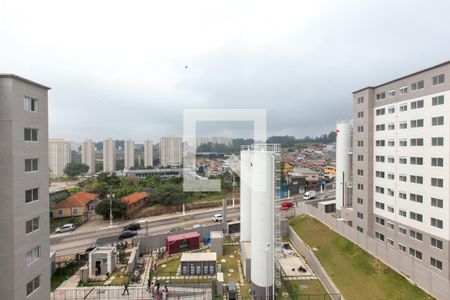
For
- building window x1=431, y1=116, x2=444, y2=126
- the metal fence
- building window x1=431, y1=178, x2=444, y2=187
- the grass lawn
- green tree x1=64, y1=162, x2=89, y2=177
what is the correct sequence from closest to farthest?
the metal fence → the grass lawn → building window x1=431, y1=178, x2=444, y2=187 → building window x1=431, y1=116, x2=444, y2=126 → green tree x1=64, y1=162, x2=89, y2=177

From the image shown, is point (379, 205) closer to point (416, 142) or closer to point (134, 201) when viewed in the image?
point (416, 142)

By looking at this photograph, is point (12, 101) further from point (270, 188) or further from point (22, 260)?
point (270, 188)

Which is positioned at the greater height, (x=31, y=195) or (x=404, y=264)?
(x=31, y=195)

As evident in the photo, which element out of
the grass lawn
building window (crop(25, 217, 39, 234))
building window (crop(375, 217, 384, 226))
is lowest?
the grass lawn

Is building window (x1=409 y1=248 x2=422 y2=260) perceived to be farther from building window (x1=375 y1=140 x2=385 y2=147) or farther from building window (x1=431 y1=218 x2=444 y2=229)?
building window (x1=375 y1=140 x2=385 y2=147)

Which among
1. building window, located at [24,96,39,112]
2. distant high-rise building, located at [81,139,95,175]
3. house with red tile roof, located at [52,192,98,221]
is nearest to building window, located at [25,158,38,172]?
building window, located at [24,96,39,112]

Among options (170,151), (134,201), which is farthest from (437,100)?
(170,151)

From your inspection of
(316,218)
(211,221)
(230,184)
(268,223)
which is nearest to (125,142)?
(230,184)
